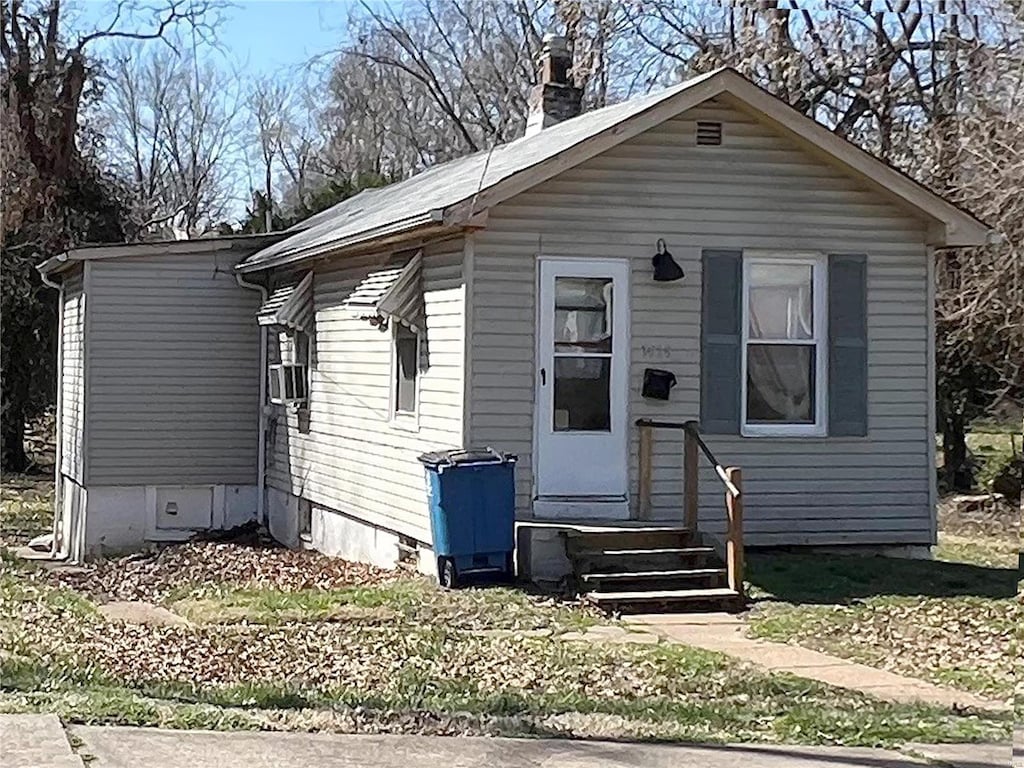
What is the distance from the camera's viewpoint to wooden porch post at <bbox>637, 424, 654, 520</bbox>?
41.4 ft

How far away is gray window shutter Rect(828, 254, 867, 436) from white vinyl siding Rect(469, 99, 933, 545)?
12cm

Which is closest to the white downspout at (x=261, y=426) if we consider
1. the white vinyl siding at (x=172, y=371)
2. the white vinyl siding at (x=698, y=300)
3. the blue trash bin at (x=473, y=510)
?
the white vinyl siding at (x=172, y=371)

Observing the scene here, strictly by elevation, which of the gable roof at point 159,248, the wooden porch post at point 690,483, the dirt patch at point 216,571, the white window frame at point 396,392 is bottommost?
the dirt patch at point 216,571

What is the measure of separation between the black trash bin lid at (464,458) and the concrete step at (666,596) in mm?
1344

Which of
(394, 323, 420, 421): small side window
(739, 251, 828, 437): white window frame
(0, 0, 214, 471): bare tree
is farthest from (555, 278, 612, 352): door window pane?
(0, 0, 214, 471): bare tree

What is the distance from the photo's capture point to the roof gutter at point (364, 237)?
1201 centimetres

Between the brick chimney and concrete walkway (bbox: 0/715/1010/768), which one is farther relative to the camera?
the brick chimney

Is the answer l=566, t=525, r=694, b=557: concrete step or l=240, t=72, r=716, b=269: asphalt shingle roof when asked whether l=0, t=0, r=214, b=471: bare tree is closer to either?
l=240, t=72, r=716, b=269: asphalt shingle roof

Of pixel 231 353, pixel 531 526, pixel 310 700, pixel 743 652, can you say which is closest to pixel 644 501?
pixel 531 526

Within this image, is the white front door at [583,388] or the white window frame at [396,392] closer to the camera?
the white front door at [583,388]

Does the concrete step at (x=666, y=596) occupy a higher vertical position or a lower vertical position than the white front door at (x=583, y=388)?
lower

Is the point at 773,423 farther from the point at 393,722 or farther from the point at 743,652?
the point at 393,722

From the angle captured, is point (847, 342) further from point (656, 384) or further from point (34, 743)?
point (34, 743)

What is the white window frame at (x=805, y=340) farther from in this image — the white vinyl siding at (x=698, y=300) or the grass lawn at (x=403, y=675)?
the grass lawn at (x=403, y=675)
